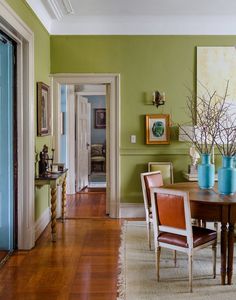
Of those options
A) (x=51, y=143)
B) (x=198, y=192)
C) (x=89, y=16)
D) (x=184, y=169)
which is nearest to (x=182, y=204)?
(x=198, y=192)

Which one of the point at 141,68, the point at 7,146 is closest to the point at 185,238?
the point at 7,146

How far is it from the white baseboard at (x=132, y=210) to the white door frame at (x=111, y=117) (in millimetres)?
88

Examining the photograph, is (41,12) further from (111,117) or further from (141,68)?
(111,117)

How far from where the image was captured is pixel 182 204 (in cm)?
314

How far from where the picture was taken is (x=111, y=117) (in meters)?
5.79

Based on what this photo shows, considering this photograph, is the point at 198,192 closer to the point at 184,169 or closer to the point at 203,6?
the point at 184,169

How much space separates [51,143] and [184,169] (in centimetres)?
205

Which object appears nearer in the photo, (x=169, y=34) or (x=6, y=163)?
(x=6, y=163)

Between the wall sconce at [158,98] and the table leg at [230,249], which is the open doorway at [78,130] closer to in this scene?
the wall sconce at [158,98]

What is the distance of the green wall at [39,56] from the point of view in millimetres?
4277

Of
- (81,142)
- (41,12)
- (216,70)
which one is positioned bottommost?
(81,142)

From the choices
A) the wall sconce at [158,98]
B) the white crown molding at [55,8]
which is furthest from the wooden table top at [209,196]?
the white crown molding at [55,8]

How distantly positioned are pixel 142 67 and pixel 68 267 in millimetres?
3253

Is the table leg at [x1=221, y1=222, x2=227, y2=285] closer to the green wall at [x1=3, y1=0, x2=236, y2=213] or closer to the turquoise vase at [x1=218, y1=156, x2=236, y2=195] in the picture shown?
the turquoise vase at [x1=218, y1=156, x2=236, y2=195]
